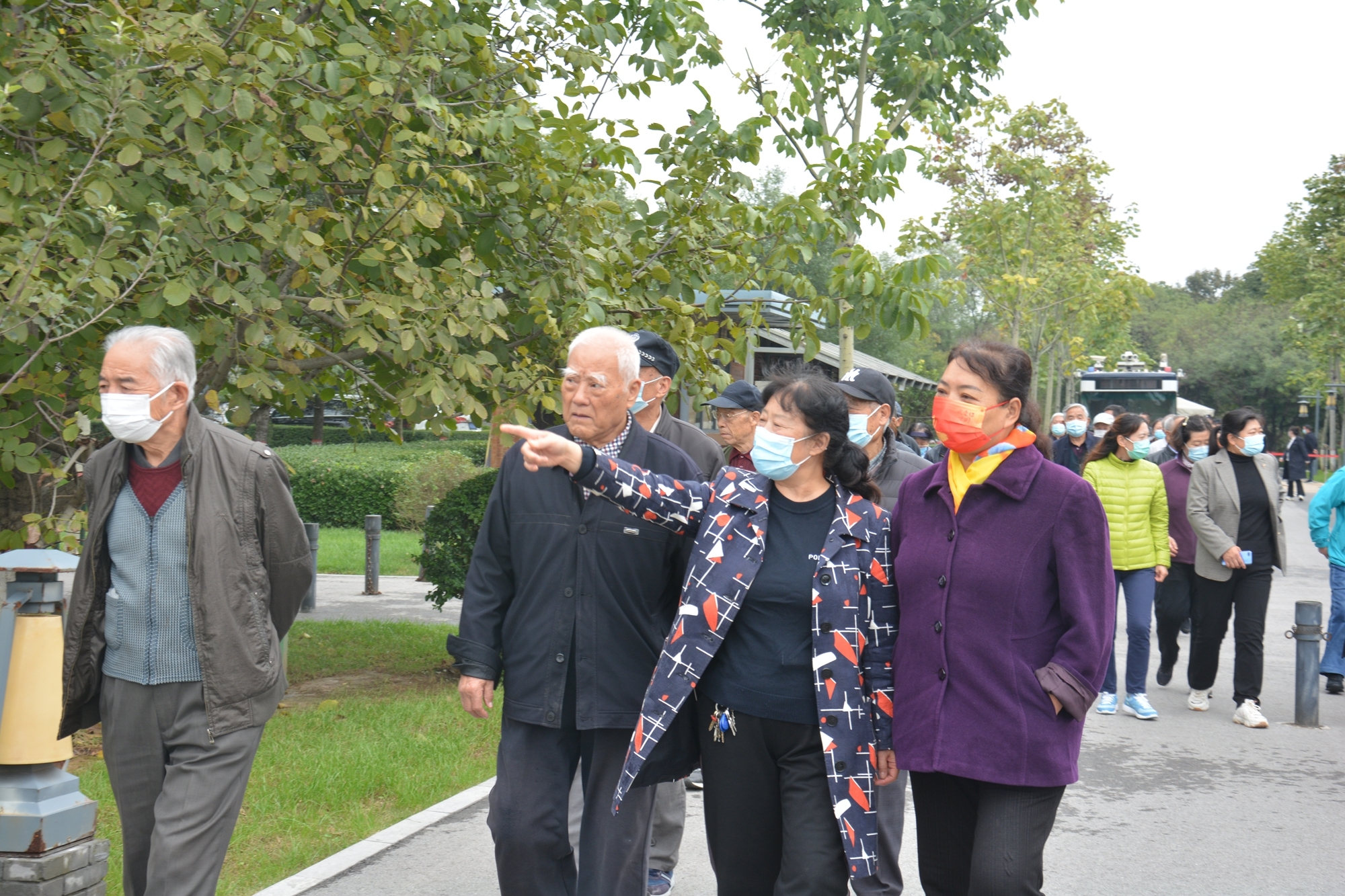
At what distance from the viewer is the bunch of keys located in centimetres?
362

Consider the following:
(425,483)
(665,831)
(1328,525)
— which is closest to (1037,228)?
(425,483)

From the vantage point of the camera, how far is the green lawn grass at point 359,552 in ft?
58.3

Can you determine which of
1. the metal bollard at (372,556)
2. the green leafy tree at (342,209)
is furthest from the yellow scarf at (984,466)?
the metal bollard at (372,556)

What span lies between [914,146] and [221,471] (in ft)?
23.9

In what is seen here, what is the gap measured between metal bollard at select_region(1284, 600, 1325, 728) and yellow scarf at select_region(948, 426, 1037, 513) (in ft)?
20.0

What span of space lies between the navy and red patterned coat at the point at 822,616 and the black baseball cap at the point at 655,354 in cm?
162

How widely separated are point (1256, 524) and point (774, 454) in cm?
625

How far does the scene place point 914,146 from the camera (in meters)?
9.91

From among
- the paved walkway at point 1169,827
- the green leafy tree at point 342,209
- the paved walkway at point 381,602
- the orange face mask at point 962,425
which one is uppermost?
the green leafy tree at point 342,209

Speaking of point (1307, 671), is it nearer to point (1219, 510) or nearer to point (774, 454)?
point (1219, 510)

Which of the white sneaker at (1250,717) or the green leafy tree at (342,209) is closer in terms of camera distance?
the green leafy tree at (342,209)

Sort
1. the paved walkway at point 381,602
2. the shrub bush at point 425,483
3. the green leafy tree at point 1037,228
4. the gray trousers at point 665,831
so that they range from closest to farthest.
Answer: the gray trousers at point 665,831
the paved walkway at point 381,602
the shrub bush at point 425,483
the green leafy tree at point 1037,228

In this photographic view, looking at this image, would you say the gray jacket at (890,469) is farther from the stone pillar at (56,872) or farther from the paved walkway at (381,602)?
the paved walkway at (381,602)

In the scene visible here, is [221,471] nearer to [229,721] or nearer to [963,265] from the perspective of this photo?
[229,721]
